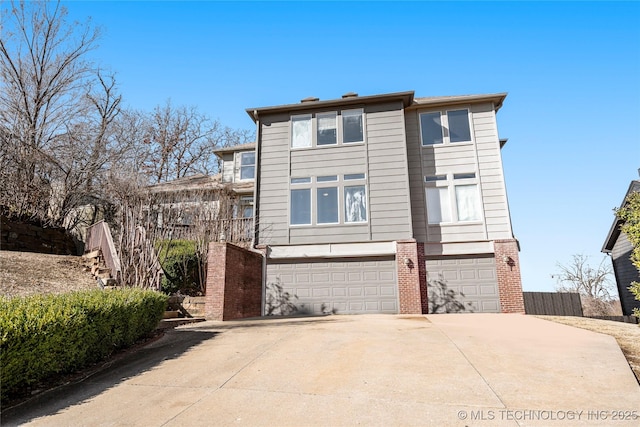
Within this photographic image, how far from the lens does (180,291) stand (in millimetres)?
12312

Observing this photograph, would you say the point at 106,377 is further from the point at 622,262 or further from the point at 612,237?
the point at 612,237

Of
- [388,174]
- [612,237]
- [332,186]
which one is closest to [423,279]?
[388,174]

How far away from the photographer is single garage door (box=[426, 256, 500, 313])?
37.9 feet

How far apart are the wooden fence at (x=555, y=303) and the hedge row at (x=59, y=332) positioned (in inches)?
641

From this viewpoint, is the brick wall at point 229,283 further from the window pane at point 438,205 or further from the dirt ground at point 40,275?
the window pane at point 438,205

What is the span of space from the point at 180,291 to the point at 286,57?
873 centimetres

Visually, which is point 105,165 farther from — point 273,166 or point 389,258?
point 389,258

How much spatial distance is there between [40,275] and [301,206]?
8313 mm

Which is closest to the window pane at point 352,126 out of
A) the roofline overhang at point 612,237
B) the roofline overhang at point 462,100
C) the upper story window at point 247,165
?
the roofline overhang at point 462,100

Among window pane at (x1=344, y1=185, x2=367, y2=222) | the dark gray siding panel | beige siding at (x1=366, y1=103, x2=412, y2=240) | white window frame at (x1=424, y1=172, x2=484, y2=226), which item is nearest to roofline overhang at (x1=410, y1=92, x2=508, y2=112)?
beige siding at (x1=366, y1=103, x2=412, y2=240)

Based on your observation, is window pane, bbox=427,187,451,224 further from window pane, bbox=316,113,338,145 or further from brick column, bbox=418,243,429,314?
window pane, bbox=316,113,338,145

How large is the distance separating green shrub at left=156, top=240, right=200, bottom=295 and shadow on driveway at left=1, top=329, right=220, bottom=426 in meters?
5.17

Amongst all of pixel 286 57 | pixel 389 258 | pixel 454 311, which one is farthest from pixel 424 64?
pixel 454 311

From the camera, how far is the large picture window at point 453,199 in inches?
485
